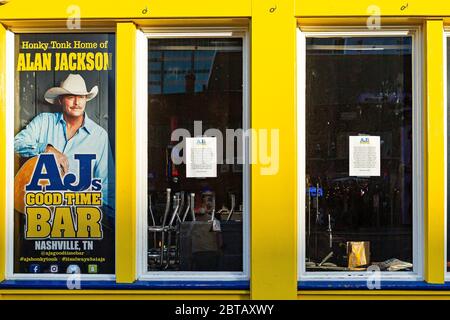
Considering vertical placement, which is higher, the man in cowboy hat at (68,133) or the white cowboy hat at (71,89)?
the white cowboy hat at (71,89)

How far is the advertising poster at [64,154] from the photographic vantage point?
3719mm

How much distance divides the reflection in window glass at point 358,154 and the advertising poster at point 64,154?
142 cm

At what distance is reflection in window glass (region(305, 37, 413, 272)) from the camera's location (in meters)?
3.74

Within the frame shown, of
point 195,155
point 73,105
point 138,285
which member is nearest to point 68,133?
point 73,105

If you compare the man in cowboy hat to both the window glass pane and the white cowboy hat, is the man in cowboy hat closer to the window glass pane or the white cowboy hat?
Answer: the white cowboy hat

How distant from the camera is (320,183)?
378 centimetres

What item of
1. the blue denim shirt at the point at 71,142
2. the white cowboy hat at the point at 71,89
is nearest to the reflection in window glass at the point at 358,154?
the blue denim shirt at the point at 71,142

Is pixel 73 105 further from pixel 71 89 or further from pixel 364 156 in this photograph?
pixel 364 156

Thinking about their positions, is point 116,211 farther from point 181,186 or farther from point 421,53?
point 421,53

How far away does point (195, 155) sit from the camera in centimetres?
380

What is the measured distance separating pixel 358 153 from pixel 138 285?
176 cm

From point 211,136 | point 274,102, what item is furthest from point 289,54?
point 211,136

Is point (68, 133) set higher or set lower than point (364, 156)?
higher

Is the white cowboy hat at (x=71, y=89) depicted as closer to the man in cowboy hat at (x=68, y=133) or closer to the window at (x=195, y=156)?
the man in cowboy hat at (x=68, y=133)
